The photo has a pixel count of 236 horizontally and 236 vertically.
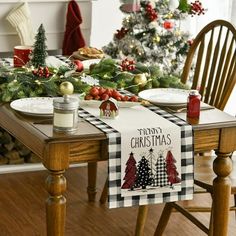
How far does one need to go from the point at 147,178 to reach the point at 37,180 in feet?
5.61

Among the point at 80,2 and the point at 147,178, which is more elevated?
the point at 80,2

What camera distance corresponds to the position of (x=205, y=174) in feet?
10.8

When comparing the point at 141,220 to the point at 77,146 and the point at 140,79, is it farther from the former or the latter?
the point at 77,146

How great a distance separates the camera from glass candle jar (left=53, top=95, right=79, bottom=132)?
269 cm

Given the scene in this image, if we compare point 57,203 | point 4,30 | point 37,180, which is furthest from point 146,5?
point 57,203

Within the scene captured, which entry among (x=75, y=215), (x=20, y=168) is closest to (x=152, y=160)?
(x=75, y=215)

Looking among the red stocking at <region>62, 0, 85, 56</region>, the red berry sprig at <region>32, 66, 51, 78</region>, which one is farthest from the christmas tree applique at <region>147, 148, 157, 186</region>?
the red stocking at <region>62, 0, 85, 56</region>

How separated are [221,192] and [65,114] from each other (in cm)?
76

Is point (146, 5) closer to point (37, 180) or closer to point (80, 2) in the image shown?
point (80, 2)

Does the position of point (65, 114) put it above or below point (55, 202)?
above

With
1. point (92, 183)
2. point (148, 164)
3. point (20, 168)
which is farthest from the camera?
point (20, 168)

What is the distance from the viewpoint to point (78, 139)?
2674mm

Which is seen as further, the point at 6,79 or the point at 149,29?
the point at 149,29

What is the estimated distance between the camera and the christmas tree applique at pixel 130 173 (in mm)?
2771
